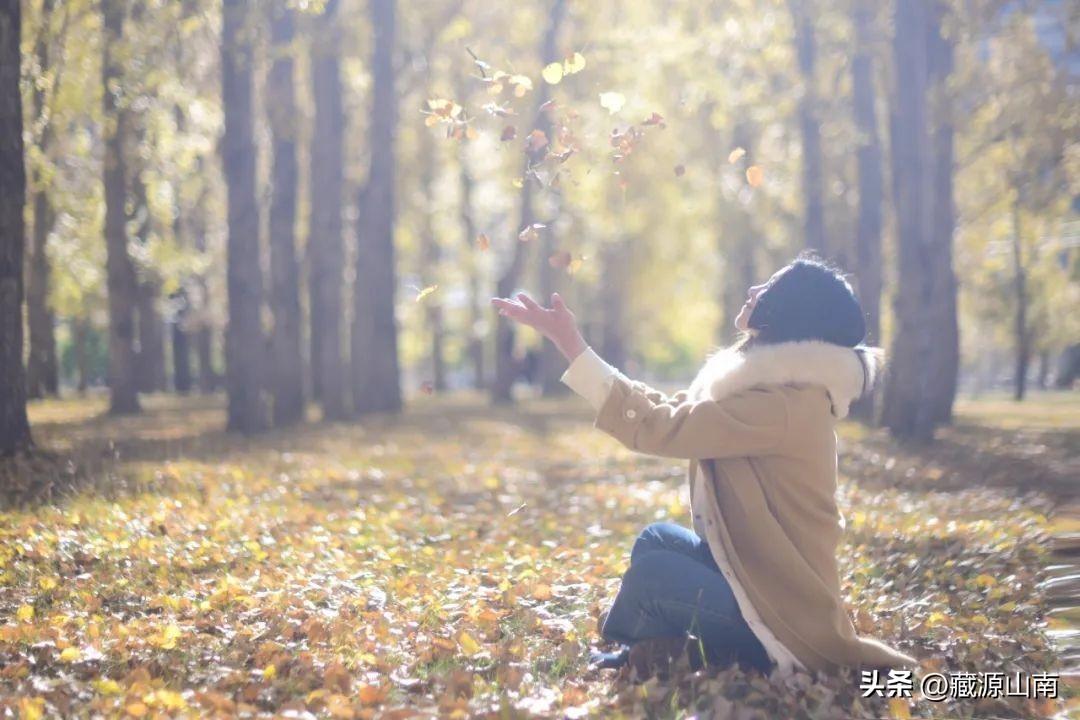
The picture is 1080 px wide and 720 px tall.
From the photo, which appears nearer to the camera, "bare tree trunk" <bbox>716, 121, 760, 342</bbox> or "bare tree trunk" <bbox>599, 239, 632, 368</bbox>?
"bare tree trunk" <bbox>716, 121, 760, 342</bbox>

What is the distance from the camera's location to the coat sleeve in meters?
4.41

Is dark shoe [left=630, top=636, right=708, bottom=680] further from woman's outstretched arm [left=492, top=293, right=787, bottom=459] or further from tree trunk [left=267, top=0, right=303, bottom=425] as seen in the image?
tree trunk [left=267, top=0, right=303, bottom=425]

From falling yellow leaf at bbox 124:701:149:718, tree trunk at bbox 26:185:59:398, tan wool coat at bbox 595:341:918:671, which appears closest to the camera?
falling yellow leaf at bbox 124:701:149:718

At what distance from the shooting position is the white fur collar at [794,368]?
14.7 feet

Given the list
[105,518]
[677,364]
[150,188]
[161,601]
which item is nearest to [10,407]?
[105,518]

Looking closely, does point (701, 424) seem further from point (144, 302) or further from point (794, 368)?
point (144, 302)

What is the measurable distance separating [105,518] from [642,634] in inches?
171

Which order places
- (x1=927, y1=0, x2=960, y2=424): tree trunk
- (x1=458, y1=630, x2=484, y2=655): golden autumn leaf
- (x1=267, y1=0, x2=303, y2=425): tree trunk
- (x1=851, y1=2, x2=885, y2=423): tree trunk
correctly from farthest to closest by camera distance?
(x1=851, y1=2, x2=885, y2=423): tree trunk
(x1=267, y1=0, x2=303, y2=425): tree trunk
(x1=927, y1=0, x2=960, y2=424): tree trunk
(x1=458, y1=630, x2=484, y2=655): golden autumn leaf

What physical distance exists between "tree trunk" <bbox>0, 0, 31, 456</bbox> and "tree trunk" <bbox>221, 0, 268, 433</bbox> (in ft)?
18.0

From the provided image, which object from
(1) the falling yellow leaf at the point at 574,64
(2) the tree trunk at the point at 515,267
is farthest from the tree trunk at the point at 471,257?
(1) the falling yellow leaf at the point at 574,64

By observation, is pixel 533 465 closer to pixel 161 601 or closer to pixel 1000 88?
pixel 1000 88

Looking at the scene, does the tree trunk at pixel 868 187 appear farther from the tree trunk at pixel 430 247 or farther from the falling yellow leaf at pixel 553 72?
the falling yellow leaf at pixel 553 72

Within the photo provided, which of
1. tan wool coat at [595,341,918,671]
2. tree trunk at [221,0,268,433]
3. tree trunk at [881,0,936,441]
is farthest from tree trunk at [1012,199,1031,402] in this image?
tan wool coat at [595,341,918,671]

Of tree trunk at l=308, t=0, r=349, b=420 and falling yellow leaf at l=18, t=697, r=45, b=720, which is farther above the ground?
tree trunk at l=308, t=0, r=349, b=420
